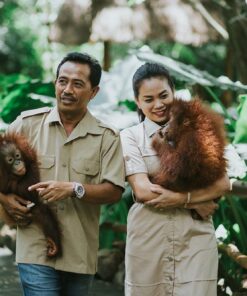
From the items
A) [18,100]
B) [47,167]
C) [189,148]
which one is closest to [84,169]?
[47,167]

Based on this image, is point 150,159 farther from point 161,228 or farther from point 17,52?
point 17,52

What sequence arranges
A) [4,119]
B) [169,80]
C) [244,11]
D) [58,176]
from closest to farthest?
1. [58,176]
2. [169,80]
3. [4,119]
4. [244,11]

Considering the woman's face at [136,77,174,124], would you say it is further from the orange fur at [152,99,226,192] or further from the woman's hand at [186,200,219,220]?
the woman's hand at [186,200,219,220]

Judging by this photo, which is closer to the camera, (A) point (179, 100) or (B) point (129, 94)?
(A) point (179, 100)

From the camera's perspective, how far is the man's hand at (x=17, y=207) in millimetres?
2871

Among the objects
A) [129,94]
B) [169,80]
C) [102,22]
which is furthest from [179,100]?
[102,22]

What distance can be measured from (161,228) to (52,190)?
609 mm

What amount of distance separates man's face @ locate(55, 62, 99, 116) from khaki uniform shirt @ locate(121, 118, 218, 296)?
1.16 ft

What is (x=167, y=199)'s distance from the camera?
3.01 metres

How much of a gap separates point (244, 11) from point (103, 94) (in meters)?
1.84

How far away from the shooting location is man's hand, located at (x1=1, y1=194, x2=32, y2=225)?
287 cm

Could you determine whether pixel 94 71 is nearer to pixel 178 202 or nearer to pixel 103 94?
pixel 178 202

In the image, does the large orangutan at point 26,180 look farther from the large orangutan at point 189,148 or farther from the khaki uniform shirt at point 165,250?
the large orangutan at point 189,148

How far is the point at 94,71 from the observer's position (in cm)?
308
